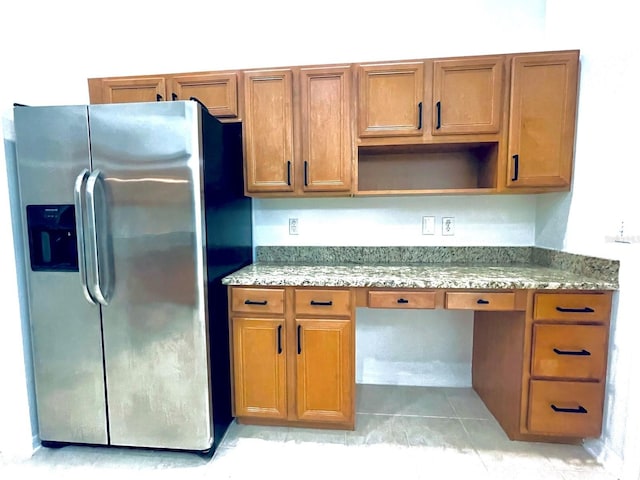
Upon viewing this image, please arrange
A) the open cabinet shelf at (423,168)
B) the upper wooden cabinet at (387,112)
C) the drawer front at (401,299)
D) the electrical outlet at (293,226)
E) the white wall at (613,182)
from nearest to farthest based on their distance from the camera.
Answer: the white wall at (613,182) → the drawer front at (401,299) → the upper wooden cabinet at (387,112) → the open cabinet shelf at (423,168) → the electrical outlet at (293,226)

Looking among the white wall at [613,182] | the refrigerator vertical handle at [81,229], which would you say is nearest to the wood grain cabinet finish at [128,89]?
the refrigerator vertical handle at [81,229]

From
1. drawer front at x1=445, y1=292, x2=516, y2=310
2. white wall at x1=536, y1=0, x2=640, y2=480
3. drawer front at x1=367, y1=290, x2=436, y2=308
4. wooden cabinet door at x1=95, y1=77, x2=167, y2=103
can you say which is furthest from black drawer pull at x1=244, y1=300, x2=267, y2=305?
white wall at x1=536, y1=0, x2=640, y2=480

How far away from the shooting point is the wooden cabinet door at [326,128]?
5.67ft

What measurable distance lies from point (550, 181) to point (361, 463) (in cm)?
180

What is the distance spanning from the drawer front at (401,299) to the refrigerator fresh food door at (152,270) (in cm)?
86

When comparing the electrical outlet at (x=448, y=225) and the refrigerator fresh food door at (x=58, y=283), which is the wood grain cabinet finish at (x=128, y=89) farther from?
the electrical outlet at (x=448, y=225)

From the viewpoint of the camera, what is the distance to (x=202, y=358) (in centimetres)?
144

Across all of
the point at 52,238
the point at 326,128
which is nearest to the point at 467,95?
the point at 326,128

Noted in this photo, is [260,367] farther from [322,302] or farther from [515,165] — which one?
[515,165]

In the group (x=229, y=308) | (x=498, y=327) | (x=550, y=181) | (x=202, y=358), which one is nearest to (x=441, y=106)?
(x=550, y=181)

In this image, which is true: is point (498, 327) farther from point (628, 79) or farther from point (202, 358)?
point (202, 358)

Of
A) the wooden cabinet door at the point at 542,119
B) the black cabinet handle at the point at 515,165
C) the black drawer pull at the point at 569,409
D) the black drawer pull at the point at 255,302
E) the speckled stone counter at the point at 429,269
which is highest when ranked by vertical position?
the wooden cabinet door at the point at 542,119

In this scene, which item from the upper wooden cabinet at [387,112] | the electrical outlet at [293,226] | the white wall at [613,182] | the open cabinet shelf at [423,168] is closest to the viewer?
the white wall at [613,182]

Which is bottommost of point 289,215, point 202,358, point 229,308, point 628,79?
point 202,358
